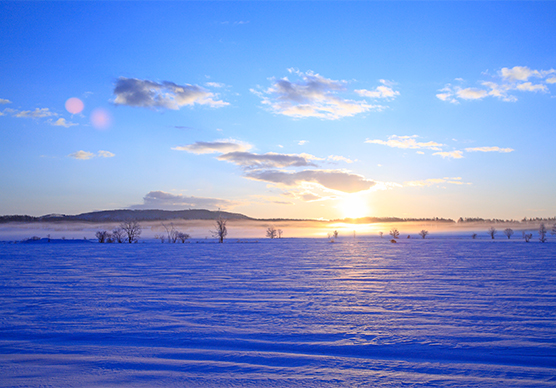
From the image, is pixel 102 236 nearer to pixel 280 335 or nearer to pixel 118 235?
pixel 118 235

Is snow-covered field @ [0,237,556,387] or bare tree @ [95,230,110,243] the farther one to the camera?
bare tree @ [95,230,110,243]

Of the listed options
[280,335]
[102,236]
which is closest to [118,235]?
[102,236]

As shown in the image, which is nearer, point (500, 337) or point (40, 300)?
point (500, 337)

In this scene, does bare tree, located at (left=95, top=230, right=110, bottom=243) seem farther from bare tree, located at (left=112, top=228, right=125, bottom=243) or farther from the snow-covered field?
the snow-covered field

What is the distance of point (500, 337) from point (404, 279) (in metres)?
6.60

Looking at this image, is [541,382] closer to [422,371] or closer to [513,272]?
[422,371]

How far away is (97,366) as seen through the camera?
173 inches

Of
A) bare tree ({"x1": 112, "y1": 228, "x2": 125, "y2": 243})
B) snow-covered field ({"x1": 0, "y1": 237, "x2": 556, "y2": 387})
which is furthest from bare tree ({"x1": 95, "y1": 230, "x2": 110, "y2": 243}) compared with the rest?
snow-covered field ({"x1": 0, "y1": 237, "x2": 556, "y2": 387})

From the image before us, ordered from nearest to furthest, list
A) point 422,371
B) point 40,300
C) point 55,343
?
point 422,371
point 55,343
point 40,300

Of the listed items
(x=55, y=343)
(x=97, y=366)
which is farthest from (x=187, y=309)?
(x=97, y=366)

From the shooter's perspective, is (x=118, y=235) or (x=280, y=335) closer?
(x=280, y=335)

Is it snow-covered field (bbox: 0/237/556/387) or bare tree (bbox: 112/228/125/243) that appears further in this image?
bare tree (bbox: 112/228/125/243)

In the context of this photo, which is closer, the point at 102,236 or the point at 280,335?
the point at 280,335

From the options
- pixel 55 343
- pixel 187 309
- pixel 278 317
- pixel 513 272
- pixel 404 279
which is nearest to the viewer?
pixel 55 343
